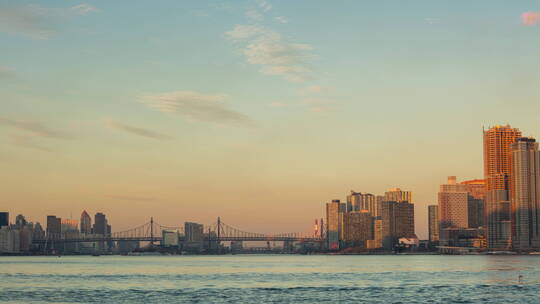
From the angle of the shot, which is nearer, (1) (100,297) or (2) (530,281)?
(1) (100,297)

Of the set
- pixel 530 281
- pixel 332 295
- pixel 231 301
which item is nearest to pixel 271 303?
pixel 231 301

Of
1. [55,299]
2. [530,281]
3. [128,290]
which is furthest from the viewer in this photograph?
[530,281]

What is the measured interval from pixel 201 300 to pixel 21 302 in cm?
1476

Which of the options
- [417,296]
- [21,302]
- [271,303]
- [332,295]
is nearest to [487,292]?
[417,296]

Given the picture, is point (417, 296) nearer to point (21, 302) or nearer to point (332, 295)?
point (332, 295)

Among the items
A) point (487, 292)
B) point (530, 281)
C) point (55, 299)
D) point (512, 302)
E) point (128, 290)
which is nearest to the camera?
point (512, 302)

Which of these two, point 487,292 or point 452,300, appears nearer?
point 452,300

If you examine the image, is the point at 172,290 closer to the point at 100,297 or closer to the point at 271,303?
the point at 100,297

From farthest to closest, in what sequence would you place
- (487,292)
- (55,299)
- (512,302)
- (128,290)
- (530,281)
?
1. (530,281)
2. (128,290)
3. (487,292)
4. (55,299)
5. (512,302)

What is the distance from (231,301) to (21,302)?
17.3m

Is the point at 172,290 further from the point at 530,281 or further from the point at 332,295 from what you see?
the point at 530,281

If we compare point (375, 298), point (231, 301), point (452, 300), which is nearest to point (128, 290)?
point (231, 301)

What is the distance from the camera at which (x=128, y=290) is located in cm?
A: 7788

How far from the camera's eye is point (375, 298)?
66.2 metres
